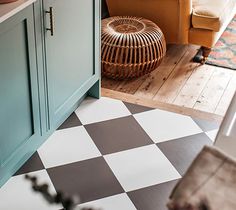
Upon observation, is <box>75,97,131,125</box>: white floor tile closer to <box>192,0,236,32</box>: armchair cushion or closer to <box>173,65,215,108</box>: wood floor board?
<box>173,65,215,108</box>: wood floor board

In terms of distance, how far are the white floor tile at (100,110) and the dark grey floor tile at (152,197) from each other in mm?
627

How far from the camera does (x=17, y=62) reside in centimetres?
202

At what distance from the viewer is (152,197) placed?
220cm

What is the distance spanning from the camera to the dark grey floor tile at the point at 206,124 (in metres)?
2.70

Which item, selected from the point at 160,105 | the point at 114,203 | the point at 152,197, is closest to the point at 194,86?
the point at 160,105

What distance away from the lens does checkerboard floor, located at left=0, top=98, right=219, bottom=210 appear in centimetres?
219

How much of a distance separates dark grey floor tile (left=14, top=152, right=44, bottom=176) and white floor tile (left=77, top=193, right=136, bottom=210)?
36 centimetres

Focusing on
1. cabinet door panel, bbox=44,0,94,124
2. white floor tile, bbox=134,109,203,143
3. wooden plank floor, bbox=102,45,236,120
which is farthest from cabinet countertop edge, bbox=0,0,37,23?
wooden plank floor, bbox=102,45,236,120

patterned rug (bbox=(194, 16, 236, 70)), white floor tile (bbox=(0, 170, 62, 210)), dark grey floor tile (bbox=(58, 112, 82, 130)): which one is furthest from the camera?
patterned rug (bbox=(194, 16, 236, 70))

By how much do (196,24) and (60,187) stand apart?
1673mm

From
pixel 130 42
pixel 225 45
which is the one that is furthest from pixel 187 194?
pixel 225 45

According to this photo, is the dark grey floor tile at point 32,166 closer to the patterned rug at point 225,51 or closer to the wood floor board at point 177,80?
the wood floor board at point 177,80

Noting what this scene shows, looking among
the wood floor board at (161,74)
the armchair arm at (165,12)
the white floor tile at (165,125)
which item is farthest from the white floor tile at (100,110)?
the armchair arm at (165,12)

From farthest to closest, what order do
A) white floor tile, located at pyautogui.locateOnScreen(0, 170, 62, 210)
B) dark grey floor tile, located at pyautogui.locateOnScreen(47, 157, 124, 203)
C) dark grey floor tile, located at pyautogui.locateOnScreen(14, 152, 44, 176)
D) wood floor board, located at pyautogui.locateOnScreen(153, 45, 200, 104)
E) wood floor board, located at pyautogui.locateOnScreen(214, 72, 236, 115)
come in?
1. wood floor board, located at pyautogui.locateOnScreen(153, 45, 200, 104)
2. wood floor board, located at pyautogui.locateOnScreen(214, 72, 236, 115)
3. dark grey floor tile, located at pyautogui.locateOnScreen(14, 152, 44, 176)
4. dark grey floor tile, located at pyautogui.locateOnScreen(47, 157, 124, 203)
5. white floor tile, located at pyautogui.locateOnScreen(0, 170, 62, 210)
